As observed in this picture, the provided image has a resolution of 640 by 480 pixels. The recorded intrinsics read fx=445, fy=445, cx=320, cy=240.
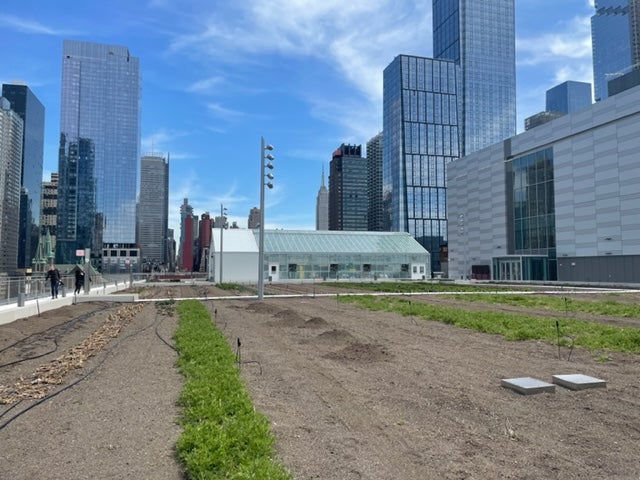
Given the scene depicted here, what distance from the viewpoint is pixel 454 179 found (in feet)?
272

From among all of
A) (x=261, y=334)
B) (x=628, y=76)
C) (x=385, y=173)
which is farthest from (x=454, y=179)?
(x=385, y=173)

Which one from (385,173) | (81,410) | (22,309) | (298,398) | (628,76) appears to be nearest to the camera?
(81,410)

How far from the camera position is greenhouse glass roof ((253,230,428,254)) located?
68.0 meters

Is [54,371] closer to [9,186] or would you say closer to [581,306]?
[581,306]

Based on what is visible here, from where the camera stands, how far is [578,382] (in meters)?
7.38

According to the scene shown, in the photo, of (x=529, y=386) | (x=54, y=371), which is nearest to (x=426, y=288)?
(x=529, y=386)

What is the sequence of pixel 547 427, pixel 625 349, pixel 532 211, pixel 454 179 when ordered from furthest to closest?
pixel 454 179 → pixel 532 211 → pixel 625 349 → pixel 547 427

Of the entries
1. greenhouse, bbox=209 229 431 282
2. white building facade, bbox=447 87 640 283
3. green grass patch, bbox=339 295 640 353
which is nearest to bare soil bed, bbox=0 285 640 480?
green grass patch, bbox=339 295 640 353

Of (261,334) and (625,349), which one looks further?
(261,334)

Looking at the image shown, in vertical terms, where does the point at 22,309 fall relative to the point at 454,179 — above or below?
below

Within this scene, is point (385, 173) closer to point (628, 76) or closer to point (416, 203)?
point (416, 203)

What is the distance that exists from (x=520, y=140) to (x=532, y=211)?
1081cm

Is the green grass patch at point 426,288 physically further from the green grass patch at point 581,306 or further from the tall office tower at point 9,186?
the tall office tower at point 9,186

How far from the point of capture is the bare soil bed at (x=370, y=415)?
4.62 m
